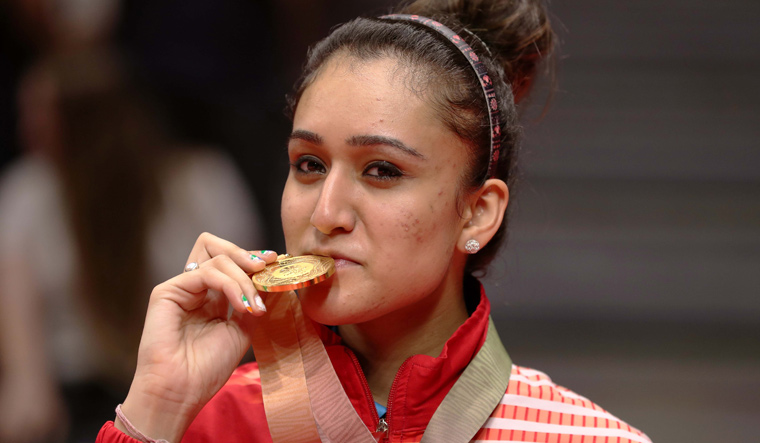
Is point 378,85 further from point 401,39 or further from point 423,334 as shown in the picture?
point 423,334

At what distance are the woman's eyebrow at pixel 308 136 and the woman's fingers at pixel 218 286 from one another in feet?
1.15

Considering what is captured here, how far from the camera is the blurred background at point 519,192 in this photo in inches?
137

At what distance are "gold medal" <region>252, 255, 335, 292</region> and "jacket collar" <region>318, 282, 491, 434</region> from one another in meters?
0.26

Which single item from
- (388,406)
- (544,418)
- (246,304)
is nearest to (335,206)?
(246,304)

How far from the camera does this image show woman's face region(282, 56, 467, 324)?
Result: 1.74 m

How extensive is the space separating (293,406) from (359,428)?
171 millimetres

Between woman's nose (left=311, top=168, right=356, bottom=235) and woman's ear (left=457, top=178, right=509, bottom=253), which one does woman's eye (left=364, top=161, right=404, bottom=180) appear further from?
woman's ear (left=457, top=178, right=509, bottom=253)

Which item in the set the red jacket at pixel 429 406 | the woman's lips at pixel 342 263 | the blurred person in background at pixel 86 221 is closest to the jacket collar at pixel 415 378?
the red jacket at pixel 429 406

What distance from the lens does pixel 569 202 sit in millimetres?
4336

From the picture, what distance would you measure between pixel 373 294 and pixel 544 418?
0.59 metres

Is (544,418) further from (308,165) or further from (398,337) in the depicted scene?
(308,165)

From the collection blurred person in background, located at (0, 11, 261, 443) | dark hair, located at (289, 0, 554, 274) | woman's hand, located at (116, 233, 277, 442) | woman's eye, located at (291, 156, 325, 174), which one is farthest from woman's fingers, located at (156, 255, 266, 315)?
blurred person in background, located at (0, 11, 261, 443)

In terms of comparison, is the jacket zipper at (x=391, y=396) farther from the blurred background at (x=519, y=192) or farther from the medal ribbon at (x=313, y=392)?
the blurred background at (x=519, y=192)

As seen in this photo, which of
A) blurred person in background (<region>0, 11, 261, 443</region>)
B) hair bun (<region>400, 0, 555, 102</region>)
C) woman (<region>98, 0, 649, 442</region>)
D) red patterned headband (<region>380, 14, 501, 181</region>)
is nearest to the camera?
woman (<region>98, 0, 649, 442</region>)
